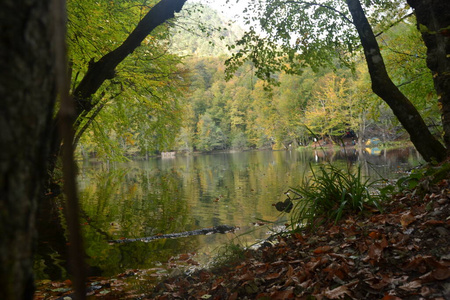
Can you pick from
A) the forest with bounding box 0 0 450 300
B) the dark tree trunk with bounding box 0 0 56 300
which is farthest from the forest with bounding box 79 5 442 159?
the dark tree trunk with bounding box 0 0 56 300

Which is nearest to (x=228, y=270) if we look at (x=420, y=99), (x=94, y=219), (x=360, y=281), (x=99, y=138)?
(x=360, y=281)

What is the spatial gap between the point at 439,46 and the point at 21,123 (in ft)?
15.2

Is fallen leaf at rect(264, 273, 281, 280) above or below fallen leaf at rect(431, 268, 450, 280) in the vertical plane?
below

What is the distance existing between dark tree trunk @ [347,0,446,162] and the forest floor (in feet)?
3.58

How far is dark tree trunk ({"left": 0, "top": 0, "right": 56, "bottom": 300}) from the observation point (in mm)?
637

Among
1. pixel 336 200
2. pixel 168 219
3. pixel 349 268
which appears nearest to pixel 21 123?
pixel 349 268

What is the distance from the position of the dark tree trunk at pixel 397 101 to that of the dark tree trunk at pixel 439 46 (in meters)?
0.37

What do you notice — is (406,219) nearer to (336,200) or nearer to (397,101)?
(336,200)

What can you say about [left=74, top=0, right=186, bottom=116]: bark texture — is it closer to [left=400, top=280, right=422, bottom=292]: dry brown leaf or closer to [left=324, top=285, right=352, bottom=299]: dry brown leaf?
[left=324, top=285, right=352, bottom=299]: dry brown leaf

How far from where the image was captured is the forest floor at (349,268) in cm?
168

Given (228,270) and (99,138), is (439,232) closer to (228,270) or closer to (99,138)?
(228,270)

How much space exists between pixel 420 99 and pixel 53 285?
470 inches

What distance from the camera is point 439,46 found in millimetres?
3701

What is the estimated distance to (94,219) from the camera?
7355mm
